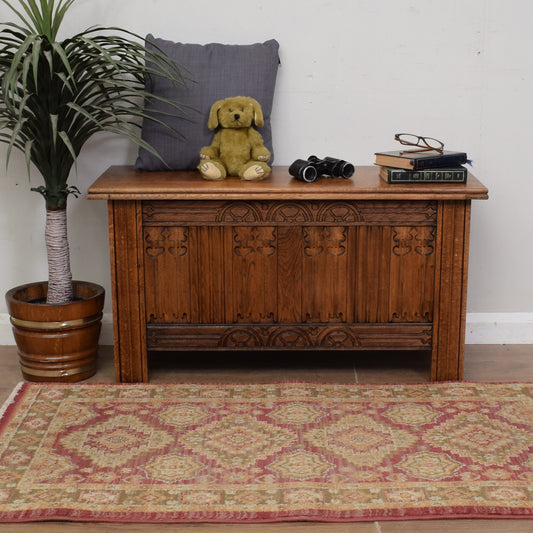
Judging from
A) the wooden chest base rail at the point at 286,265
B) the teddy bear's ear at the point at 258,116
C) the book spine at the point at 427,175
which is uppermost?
the teddy bear's ear at the point at 258,116

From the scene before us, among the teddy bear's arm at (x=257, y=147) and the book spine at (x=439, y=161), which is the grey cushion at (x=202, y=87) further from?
the book spine at (x=439, y=161)

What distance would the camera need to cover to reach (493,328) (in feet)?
11.5

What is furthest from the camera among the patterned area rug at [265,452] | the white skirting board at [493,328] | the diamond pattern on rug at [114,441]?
the white skirting board at [493,328]

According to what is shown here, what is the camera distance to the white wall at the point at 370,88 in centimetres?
322

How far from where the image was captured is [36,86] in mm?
2680

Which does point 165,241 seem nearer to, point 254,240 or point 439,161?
point 254,240

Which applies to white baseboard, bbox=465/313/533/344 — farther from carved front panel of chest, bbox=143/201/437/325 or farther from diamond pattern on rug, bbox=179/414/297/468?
diamond pattern on rug, bbox=179/414/297/468

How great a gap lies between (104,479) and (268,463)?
1.61ft

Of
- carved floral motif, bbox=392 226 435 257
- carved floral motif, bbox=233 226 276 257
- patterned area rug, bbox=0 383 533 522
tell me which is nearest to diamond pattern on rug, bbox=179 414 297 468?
patterned area rug, bbox=0 383 533 522

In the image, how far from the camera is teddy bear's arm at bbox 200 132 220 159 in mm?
3031

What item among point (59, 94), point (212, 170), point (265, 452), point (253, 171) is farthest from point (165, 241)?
point (265, 452)

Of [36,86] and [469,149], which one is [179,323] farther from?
[469,149]

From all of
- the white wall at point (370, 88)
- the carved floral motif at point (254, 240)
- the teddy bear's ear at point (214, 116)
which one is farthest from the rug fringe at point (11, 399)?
the teddy bear's ear at point (214, 116)

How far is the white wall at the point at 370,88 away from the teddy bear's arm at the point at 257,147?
0.93 ft
